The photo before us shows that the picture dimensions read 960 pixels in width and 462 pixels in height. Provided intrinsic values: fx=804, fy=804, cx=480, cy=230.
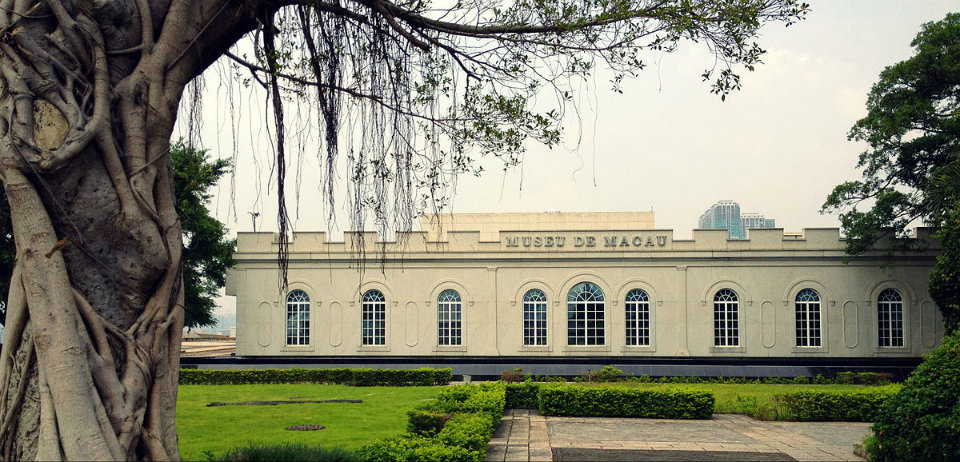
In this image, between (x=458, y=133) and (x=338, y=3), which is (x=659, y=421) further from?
(x=338, y=3)

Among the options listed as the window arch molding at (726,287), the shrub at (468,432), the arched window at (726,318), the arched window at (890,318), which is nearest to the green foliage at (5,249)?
the shrub at (468,432)

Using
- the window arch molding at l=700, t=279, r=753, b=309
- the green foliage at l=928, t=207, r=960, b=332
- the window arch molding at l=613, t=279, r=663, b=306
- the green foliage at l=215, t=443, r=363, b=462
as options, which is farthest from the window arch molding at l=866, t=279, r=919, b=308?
the green foliage at l=215, t=443, r=363, b=462

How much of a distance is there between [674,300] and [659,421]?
15.8 metres

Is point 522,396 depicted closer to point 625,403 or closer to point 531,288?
point 625,403

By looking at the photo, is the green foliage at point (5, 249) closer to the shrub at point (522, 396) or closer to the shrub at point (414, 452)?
the shrub at point (522, 396)

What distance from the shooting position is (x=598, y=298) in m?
33.2

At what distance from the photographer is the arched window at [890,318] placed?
1275 inches

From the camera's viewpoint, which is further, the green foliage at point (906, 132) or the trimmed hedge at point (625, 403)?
the green foliage at point (906, 132)

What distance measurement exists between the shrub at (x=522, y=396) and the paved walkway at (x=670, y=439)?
1.69 meters

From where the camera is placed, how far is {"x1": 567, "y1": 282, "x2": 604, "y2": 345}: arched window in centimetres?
3297

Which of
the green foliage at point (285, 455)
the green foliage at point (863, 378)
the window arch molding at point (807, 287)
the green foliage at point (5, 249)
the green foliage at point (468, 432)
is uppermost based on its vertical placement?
the green foliage at point (5, 249)

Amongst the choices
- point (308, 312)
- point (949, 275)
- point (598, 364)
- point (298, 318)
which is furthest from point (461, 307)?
point (949, 275)

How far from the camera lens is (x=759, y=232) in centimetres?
3303

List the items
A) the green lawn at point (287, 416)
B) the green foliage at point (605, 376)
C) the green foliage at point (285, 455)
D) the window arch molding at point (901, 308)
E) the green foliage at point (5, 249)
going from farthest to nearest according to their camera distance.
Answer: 1. the window arch molding at point (901, 308)
2. the green foliage at point (605, 376)
3. the green foliage at point (5, 249)
4. the green lawn at point (287, 416)
5. the green foliage at point (285, 455)
